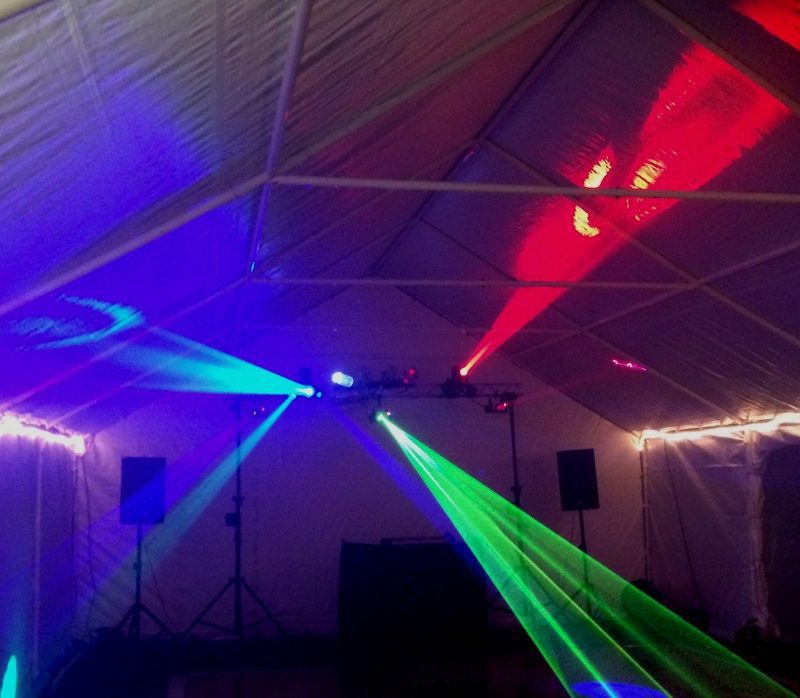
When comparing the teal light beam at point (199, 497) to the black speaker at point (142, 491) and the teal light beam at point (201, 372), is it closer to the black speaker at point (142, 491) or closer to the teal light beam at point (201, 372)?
the teal light beam at point (201, 372)

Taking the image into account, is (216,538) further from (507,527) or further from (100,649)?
(507,527)

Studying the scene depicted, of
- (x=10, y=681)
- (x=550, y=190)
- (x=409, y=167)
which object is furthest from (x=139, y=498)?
(x=550, y=190)

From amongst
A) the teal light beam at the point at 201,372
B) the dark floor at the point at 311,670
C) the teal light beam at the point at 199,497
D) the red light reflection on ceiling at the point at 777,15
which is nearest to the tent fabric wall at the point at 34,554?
the dark floor at the point at 311,670

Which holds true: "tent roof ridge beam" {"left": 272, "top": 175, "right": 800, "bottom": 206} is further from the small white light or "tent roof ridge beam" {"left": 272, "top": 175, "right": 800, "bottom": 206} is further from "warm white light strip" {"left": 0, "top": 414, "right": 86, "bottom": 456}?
the small white light

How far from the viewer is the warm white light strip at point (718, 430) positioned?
7176 mm

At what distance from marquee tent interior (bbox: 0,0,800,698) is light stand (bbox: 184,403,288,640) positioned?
10cm

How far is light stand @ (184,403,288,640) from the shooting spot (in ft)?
27.6

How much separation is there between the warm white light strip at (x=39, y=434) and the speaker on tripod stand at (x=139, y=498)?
2.23 ft

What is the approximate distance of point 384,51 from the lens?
321 cm

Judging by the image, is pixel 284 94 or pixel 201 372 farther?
pixel 201 372

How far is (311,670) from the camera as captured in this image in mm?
7238

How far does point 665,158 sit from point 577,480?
15.8ft

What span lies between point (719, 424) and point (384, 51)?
6.14 meters

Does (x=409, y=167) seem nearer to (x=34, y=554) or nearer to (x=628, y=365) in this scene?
(x=628, y=365)
